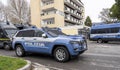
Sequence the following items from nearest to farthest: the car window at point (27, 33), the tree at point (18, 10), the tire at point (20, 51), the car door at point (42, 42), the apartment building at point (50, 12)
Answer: the car door at point (42, 42)
the car window at point (27, 33)
the tire at point (20, 51)
the apartment building at point (50, 12)
the tree at point (18, 10)

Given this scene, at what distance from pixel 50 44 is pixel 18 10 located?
46188 millimetres

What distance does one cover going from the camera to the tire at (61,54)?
9048mm

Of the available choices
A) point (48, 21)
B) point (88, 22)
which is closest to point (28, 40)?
point (48, 21)

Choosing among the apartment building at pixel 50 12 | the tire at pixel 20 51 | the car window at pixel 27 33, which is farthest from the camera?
the apartment building at pixel 50 12

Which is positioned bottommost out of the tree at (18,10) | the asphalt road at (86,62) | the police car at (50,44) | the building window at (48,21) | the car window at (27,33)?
the asphalt road at (86,62)

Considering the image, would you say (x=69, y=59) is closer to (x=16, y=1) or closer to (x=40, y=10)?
(x=40, y=10)

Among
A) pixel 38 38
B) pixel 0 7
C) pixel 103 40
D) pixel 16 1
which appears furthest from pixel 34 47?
pixel 0 7

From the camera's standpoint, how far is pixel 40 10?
46594 mm

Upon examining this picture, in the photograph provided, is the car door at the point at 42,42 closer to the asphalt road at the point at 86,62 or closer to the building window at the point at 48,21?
the asphalt road at the point at 86,62

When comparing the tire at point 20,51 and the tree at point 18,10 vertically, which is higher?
the tree at point 18,10

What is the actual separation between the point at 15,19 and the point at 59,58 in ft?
156

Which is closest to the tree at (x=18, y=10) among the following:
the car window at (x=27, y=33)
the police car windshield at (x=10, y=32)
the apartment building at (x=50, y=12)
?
the apartment building at (x=50, y=12)

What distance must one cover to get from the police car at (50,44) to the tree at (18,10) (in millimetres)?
42090

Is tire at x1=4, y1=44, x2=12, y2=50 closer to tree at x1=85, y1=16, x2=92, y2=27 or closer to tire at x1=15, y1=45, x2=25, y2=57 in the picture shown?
tire at x1=15, y1=45, x2=25, y2=57
